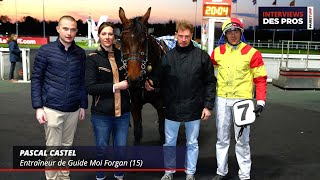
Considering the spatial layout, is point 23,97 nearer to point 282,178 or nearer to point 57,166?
point 57,166

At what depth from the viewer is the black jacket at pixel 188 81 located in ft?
13.3

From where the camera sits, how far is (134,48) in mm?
3625

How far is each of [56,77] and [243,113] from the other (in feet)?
7.27

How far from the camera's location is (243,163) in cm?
438

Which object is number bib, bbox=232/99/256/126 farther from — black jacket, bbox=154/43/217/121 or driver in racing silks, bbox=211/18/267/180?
black jacket, bbox=154/43/217/121

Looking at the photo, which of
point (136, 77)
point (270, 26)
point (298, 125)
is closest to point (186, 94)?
point (136, 77)

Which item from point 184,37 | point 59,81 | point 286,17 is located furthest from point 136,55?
point 286,17

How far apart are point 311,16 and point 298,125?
979 cm

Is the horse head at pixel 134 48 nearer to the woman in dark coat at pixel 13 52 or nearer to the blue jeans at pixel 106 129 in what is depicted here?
the blue jeans at pixel 106 129

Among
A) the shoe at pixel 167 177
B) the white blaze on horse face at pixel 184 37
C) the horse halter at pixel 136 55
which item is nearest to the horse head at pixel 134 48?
the horse halter at pixel 136 55

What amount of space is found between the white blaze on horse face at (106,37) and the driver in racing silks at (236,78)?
1.39 metres

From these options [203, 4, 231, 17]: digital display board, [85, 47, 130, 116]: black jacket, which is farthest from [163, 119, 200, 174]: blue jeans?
[203, 4, 231, 17]: digital display board

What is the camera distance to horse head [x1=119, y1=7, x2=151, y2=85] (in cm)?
357

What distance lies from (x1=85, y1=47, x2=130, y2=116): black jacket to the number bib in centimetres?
133
